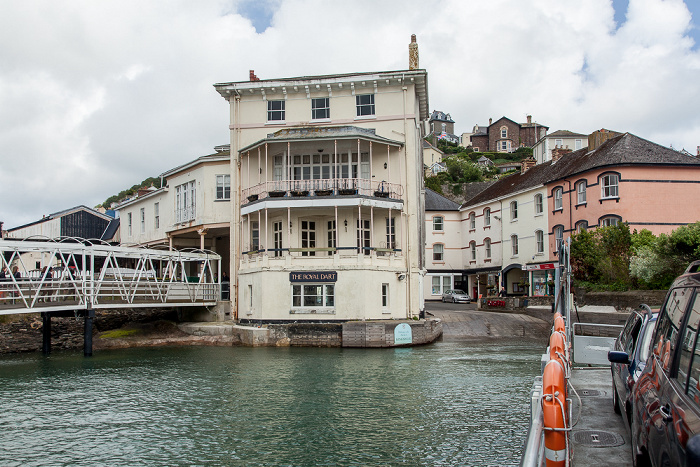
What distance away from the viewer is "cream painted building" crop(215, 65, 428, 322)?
2889cm

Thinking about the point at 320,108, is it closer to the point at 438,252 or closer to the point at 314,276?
the point at 314,276

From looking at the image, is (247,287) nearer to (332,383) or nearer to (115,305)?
(115,305)

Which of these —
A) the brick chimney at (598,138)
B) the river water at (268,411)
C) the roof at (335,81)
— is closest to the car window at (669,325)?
the river water at (268,411)

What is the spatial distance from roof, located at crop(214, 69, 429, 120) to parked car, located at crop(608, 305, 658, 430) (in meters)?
23.3

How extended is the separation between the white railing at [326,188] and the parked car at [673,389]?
78.4ft

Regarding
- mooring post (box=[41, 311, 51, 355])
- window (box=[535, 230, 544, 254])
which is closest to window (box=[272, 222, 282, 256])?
mooring post (box=[41, 311, 51, 355])

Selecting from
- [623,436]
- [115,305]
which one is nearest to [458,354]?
[115,305]

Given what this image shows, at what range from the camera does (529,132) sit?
121312mm

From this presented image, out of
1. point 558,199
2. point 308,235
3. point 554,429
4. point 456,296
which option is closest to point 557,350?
point 554,429

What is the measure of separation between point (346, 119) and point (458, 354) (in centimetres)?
1450

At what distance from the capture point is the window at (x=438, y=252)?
55.6 metres

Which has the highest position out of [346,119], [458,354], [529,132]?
[529,132]

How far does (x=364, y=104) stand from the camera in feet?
105

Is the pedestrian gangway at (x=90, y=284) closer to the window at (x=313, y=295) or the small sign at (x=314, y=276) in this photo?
the window at (x=313, y=295)
